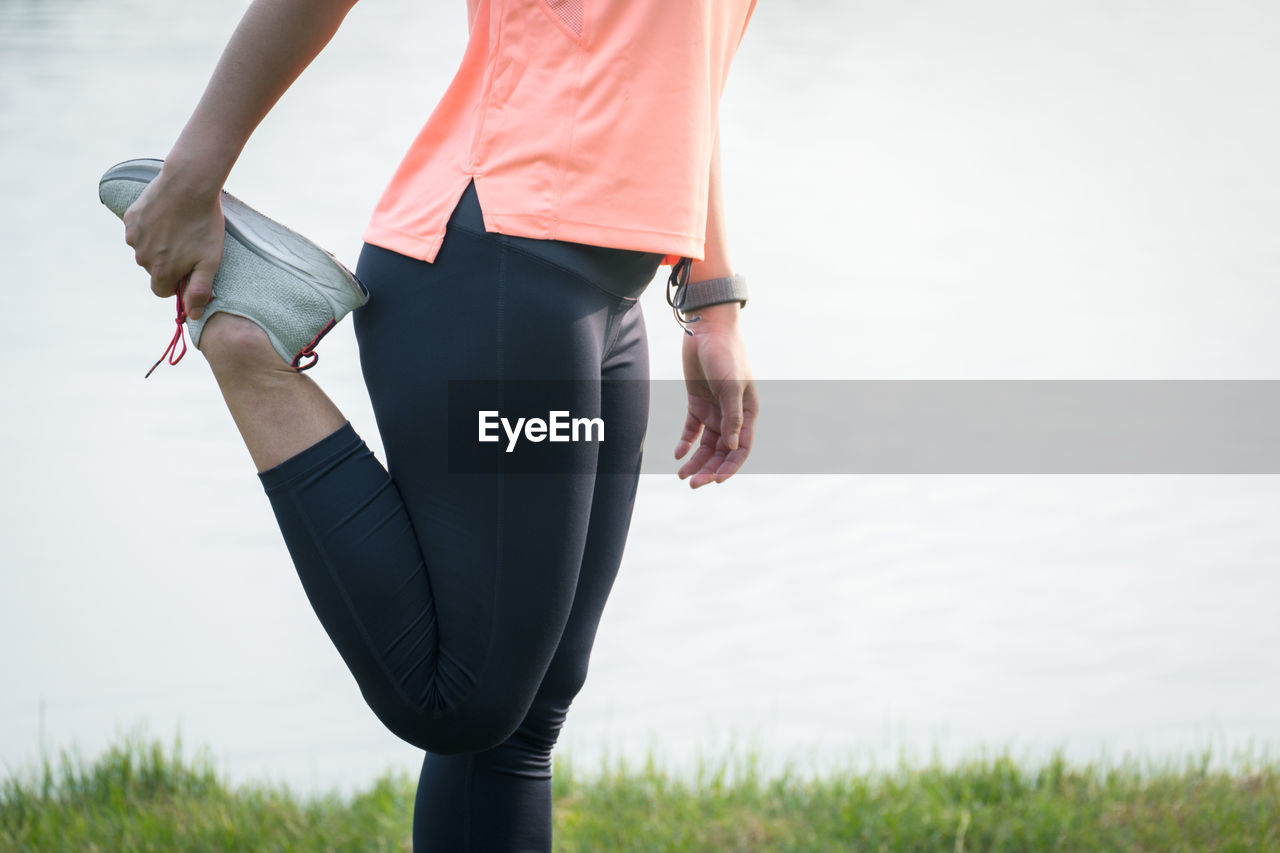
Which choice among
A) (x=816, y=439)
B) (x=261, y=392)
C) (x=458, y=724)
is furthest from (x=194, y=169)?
(x=816, y=439)

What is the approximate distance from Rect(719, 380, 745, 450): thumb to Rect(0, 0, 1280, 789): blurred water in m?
0.96

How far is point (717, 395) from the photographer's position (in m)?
1.32

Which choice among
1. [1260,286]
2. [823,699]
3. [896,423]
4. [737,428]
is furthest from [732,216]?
[737,428]

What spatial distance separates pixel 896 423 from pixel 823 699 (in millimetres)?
1483

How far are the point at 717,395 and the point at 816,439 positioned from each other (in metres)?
2.35

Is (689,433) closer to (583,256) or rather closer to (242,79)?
(583,256)

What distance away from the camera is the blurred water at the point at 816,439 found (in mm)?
2357

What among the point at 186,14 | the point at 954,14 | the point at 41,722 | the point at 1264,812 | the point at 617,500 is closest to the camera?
the point at 617,500

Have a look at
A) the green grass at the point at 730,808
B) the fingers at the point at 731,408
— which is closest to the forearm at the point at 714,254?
the fingers at the point at 731,408

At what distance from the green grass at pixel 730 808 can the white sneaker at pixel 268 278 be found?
3.13 ft

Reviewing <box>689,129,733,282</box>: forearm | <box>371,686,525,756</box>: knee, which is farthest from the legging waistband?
<box>371,686,525,756</box>: knee

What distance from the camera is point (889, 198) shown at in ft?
17.6

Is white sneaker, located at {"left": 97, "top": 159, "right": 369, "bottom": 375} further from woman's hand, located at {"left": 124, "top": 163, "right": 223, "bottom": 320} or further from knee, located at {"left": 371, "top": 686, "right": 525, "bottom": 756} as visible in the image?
knee, located at {"left": 371, "top": 686, "right": 525, "bottom": 756}

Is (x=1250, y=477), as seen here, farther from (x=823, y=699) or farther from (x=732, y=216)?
(x=732, y=216)
